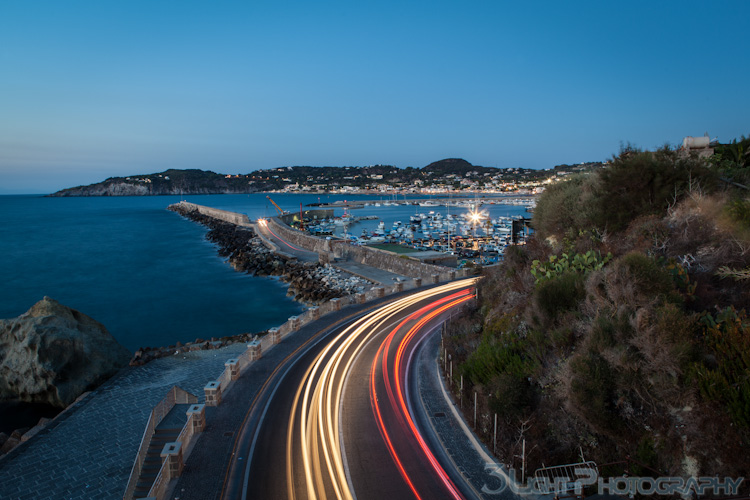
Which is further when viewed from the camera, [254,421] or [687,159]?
[687,159]

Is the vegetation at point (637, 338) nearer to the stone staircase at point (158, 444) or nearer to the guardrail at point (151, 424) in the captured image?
the stone staircase at point (158, 444)

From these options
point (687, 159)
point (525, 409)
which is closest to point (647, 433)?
point (525, 409)

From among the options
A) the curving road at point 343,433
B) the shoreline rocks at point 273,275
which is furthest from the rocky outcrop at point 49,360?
the curving road at point 343,433

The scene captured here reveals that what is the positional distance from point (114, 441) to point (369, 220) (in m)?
95.3

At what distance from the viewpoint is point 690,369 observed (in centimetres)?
→ 783

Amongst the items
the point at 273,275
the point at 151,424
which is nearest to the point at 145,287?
the point at 273,275

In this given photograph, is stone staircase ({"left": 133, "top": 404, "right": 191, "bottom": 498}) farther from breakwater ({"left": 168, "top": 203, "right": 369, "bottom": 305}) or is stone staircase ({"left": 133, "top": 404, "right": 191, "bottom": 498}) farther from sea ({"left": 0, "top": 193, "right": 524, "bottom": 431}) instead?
breakwater ({"left": 168, "top": 203, "right": 369, "bottom": 305})

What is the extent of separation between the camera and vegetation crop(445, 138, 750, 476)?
7609mm

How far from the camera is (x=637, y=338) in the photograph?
8.71m

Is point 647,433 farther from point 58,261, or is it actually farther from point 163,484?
point 58,261

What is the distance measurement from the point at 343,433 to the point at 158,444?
4656mm

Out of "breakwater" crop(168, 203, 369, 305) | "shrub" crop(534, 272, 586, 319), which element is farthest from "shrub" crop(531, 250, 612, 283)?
"breakwater" crop(168, 203, 369, 305)

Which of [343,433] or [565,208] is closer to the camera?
[343,433]

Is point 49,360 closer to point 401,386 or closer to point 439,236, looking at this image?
point 401,386
